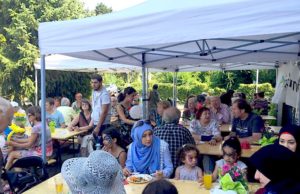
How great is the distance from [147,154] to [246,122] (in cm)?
191

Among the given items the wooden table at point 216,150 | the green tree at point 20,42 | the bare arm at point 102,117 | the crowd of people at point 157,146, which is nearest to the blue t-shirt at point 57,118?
the crowd of people at point 157,146

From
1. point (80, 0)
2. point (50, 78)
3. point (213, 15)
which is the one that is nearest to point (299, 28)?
point (213, 15)

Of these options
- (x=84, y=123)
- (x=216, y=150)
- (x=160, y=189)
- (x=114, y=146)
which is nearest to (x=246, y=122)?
(x=216, y=150)

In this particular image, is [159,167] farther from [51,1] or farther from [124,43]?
[51,1]

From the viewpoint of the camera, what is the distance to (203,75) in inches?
1025

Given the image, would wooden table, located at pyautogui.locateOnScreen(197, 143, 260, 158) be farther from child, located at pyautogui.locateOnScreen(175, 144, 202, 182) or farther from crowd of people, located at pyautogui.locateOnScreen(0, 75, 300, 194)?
child, located at pyautogui.locateOnScreen(175, 144, 202, 182)

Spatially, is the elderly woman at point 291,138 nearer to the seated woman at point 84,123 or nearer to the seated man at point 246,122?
the seated man at point 246,122

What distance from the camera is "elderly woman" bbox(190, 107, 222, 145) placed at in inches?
183

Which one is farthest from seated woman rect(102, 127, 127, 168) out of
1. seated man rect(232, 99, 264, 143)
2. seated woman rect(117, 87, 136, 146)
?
seated woman rect(117, 87, 136, 146)

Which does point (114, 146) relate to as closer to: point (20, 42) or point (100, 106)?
point (100, 106)

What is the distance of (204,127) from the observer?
4.84 meters

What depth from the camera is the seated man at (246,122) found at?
4.51 meters

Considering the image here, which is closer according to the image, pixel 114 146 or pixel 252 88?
pixel 114 146

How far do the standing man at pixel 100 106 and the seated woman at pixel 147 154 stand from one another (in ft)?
5.58
